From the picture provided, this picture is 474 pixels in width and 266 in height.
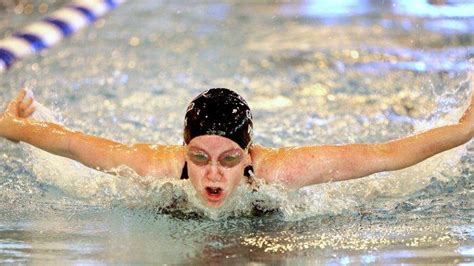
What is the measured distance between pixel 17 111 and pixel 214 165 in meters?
0.90

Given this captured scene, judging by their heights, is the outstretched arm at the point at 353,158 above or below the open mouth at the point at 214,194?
above

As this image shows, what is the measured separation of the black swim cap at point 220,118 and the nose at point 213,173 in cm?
11

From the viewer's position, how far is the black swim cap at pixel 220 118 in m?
3.58

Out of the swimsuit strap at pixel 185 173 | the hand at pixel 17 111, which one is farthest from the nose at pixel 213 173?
the hand at pixel 17 111

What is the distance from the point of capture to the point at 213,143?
3.56m

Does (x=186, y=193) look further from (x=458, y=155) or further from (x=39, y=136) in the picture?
(x=458, y=155)

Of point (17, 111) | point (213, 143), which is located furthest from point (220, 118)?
point (17, 111)

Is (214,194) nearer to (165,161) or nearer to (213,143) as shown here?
(213,143)

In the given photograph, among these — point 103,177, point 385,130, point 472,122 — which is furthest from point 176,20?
point 472,122

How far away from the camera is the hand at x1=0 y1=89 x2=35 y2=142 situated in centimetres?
389

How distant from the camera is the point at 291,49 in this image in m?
7.27

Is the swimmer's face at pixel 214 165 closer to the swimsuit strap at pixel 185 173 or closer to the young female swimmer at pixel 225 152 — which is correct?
the young female swimmer at pixel 225 152

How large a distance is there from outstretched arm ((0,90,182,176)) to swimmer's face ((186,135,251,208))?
0.80 ft

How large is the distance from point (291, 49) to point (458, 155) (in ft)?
9.84
